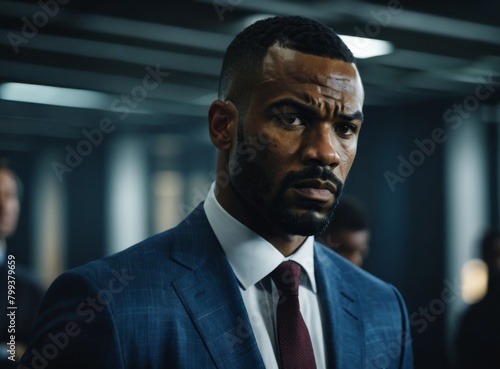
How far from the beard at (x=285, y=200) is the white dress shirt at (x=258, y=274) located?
58 mm

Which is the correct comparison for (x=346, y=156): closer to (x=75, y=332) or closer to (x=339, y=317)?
(x=339, y=317)

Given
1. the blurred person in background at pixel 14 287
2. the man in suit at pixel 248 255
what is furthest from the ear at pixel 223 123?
the blurred person in background at pixel 14 287

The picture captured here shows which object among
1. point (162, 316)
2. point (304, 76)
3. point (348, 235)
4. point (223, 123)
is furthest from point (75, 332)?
point (348, 235)

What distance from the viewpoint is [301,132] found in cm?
98

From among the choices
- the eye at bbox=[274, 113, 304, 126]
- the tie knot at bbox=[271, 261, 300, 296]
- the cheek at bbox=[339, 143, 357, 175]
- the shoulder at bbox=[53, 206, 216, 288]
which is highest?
the eye at bbox=[274, 113, 304, 126]

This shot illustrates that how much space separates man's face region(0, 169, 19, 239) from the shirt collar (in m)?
1.07

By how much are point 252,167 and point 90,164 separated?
422 centimetres

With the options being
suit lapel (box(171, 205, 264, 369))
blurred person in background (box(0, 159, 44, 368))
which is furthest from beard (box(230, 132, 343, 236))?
blurred person in background (box(0, 159, 44, 368))

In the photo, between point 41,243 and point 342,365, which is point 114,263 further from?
point 41,243

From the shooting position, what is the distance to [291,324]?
1001 mm

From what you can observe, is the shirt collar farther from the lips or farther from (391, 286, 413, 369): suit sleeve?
(391, 286, 413, 369): suit sleeve

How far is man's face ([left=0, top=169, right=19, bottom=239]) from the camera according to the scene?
1886 millimetres

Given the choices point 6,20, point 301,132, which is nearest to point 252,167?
point 301,132

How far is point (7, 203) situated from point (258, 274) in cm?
118
